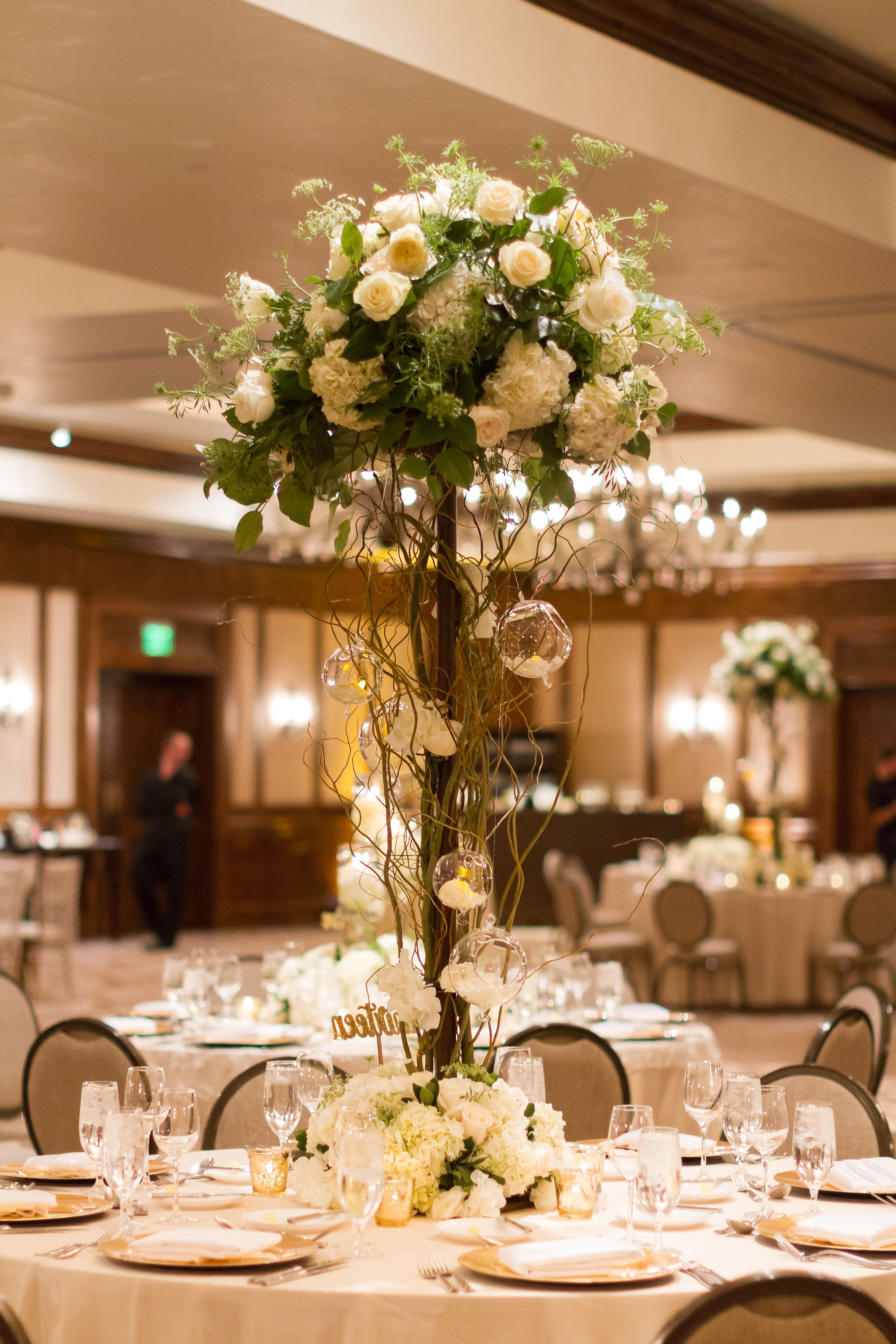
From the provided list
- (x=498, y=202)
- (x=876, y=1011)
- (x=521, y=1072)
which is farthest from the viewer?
(x=876, y=1011)

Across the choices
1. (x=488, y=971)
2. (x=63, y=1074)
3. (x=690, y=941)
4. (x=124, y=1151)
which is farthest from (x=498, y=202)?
(x=690, y=941)

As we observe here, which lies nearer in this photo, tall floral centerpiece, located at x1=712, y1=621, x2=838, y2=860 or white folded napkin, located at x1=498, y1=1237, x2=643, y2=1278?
white folded napkin, located at x1=498, y1=1237, x2=643, y2=1278

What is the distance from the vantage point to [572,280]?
2.79m

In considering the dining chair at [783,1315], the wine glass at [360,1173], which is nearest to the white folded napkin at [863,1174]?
the dining chair at [783,1315]

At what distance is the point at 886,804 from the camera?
44.1 feet

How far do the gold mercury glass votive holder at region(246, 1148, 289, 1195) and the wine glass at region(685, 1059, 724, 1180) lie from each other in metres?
0.72

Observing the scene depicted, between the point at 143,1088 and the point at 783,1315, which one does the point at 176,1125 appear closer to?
the point at 143,1088

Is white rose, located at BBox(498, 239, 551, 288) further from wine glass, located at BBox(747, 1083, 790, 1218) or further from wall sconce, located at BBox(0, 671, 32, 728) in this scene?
wall sconce, located at BBox(0, 671, 32, 728)

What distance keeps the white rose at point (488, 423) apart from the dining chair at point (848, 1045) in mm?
2308

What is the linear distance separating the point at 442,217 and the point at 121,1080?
2543 millimetres

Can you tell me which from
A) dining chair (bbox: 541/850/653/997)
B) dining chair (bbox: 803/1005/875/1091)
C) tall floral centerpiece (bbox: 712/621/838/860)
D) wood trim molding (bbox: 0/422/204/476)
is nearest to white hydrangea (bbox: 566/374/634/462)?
dining chair (bbox: 803/1005/875/1091)

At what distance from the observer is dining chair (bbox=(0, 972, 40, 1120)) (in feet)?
18.1

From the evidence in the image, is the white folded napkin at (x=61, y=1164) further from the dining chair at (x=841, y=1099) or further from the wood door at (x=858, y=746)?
the wood door at (x=858, y=746)

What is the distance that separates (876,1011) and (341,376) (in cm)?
302
